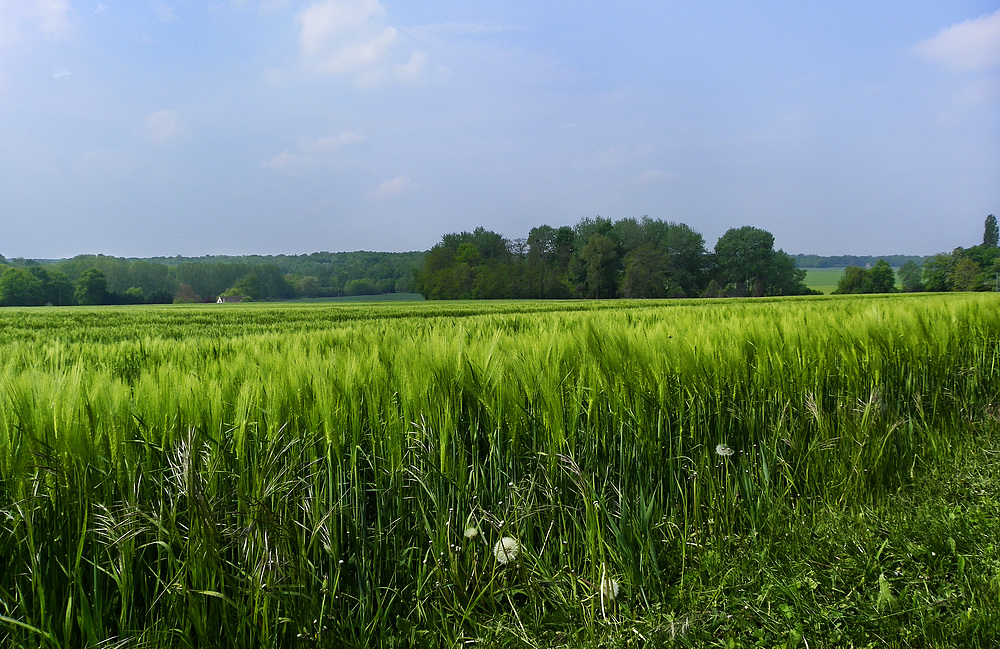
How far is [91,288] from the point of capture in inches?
2709

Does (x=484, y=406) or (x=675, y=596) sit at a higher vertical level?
(x=484, y=406)

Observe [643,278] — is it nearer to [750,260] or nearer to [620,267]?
[620,267]

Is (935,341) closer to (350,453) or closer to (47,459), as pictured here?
(350,453)

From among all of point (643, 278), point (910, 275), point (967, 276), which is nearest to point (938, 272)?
point (967, 276)

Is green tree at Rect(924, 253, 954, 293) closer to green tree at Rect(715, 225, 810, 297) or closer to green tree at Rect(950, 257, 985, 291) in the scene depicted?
green tree at Rect(950, 257, 985, 291)

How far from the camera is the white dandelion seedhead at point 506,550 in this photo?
4.54 ft

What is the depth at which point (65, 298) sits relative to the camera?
227ft

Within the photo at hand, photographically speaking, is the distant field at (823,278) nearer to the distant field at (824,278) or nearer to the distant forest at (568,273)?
the distant field at (824,278)

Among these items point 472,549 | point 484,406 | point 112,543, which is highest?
point 484,406

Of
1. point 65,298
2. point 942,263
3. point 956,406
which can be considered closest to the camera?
point 956,406

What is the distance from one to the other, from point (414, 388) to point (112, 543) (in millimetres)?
785

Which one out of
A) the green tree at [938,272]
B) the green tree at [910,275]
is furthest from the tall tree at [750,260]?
the green tree at [910,275]

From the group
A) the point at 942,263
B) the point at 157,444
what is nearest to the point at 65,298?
the point at 157,444

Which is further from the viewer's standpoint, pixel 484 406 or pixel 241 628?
pixel 484 406
